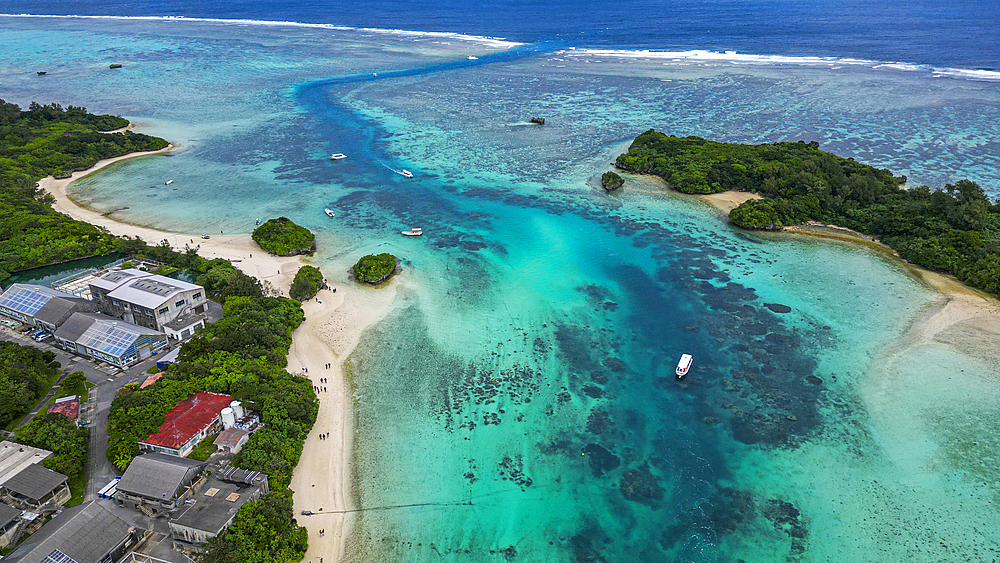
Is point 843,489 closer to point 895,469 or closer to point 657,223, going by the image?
point 895,469

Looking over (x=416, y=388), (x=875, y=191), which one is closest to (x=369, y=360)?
(x=416, y=388)

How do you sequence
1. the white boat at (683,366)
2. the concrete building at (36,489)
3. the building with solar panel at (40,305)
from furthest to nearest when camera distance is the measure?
the building with solar panel at (40,305)
the white boat at (683,366)
the concrete building at (36,489)

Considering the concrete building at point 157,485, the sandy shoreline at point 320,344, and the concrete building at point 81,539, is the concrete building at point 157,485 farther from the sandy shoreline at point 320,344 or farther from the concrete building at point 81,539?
the sandy shoreline at point 320,344

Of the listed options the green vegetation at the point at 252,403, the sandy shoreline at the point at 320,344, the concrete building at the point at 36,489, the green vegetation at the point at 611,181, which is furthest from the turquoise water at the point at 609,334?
the concrete building at the point at 36,489

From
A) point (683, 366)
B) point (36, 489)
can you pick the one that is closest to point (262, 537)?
point (36, 489)

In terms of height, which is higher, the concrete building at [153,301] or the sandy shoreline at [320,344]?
the concrete building at [153,301]
